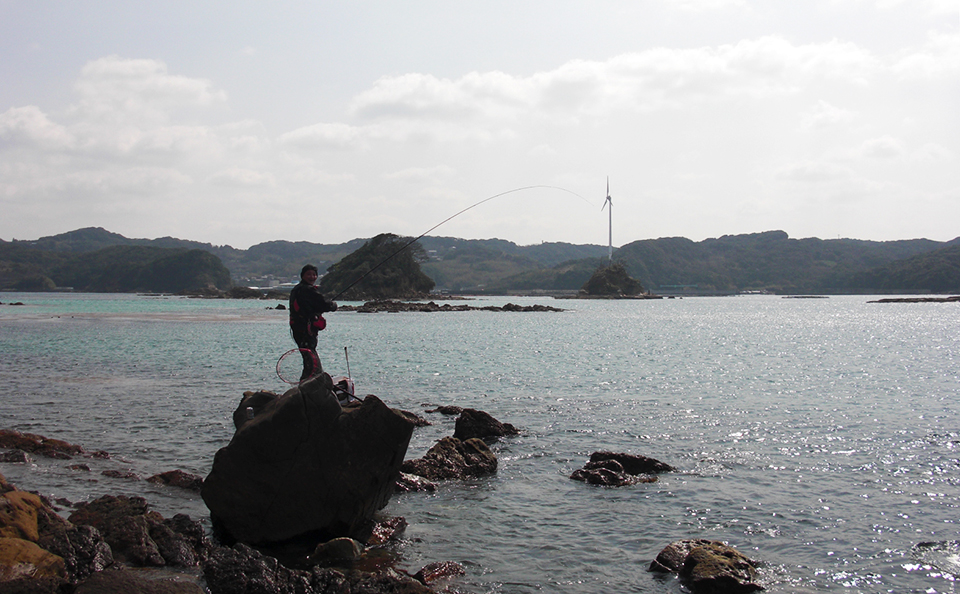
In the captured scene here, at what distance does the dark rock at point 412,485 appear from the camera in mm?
12281

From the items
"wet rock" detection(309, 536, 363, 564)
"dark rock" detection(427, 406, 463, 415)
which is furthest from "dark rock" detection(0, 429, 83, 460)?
"dark rock" detection(427, 406, 463, 415)

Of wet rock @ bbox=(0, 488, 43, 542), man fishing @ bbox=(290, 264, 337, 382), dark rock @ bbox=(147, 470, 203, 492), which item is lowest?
dark rock @ bbox=(147, 470, 203, 492)

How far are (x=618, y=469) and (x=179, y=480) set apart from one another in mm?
8768

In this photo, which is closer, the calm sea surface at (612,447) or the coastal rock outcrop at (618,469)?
the calm sea surface at (612,447)

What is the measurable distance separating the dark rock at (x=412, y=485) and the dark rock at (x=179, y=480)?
12.3ft

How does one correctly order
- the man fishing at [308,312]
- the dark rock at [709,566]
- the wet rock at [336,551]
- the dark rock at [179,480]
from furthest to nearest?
the dark rock at [179,480] → the man fishing at [308,312] → the wet rock at [336,551] → the dark rock at [709,566]

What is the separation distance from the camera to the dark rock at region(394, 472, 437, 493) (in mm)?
12281

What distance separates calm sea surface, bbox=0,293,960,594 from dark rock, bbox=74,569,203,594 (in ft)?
10.1

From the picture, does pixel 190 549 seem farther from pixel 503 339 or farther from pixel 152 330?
pixel 152 330

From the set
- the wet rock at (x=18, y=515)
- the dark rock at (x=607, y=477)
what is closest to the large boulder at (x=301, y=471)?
the wet rock at (x=18, y=515)

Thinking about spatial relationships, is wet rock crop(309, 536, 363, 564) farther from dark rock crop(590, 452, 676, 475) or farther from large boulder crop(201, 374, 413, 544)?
dark rock crop(590, 452, 676, 475)

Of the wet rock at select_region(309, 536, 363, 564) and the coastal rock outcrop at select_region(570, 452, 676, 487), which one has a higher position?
the wet rock at select_region(309, 536, 363, 564)

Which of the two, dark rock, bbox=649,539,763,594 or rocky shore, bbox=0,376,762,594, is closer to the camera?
rocky shore, bbox=0,376,762,594

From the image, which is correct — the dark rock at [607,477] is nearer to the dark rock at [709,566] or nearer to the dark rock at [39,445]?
the dark rock at [709,566]
